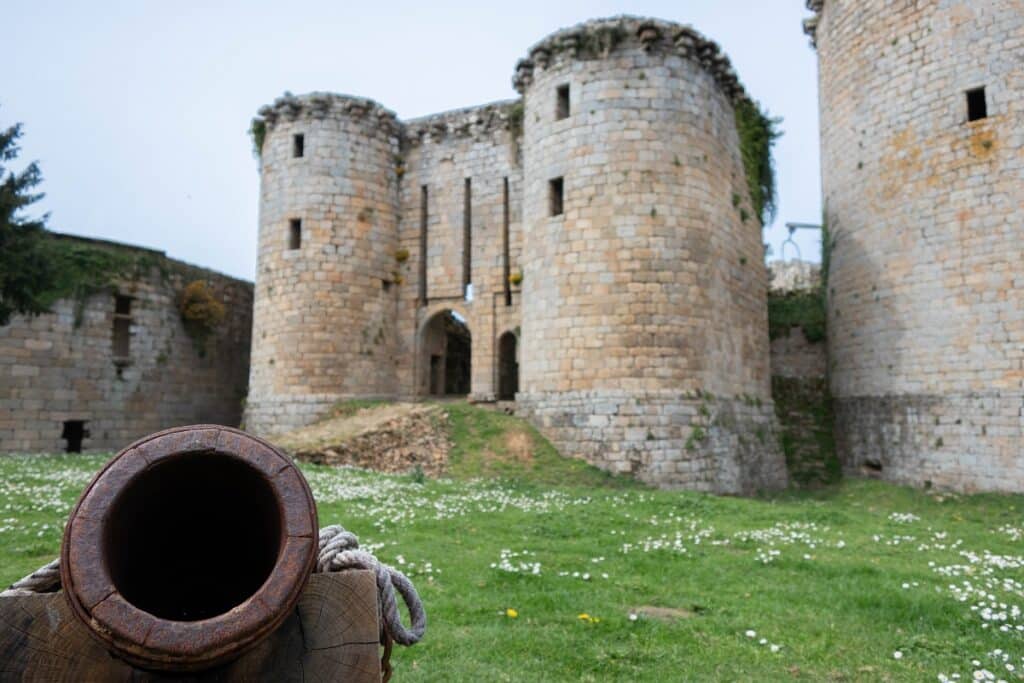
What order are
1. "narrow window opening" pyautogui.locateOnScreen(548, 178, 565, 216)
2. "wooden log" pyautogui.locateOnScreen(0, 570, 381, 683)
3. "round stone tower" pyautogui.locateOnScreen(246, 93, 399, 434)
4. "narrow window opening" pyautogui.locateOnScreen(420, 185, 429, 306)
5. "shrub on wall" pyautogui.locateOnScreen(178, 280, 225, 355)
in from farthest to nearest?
"shrub on wall" pyautogui.locateOnScreen(178, 280, 225, 355)
"narrow window opening" pyautogui.locateOnScreen(420, 185, 429, 306)
"round stone tower" pyautogui.locateOnScreen(246, 93, 399, 434)
"narrow window opening" pyautogui.locateOnScreen(548, 178, 565, 216)
"wooden log" pyautogui.locateOnScreen(0, 570, 381, 683)

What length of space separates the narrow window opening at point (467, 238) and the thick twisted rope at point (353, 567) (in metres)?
17.1

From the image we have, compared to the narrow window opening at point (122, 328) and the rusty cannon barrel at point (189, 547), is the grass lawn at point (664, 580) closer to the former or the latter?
the rusty cannon barrel at point (189, 547)

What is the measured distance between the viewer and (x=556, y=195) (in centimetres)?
1563

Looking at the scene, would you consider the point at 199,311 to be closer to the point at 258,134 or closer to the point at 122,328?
the point at 122,328

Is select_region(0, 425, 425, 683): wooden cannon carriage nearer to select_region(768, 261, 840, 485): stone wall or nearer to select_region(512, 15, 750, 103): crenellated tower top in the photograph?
select_region(512, 15, 750, 103): crenellated tower top

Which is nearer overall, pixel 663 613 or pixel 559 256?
pixel 663 613

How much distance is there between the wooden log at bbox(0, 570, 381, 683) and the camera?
6.59 feet

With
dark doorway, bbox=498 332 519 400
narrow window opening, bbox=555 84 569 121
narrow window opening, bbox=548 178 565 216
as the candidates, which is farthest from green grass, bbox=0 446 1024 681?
narrow window opening, bbox=555 84 569 121

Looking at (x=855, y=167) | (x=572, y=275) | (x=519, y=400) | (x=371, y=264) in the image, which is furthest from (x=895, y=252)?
(x=371, y=264)

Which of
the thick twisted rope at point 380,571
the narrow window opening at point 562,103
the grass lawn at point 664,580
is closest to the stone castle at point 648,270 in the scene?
the narrow window opening at point 562,103

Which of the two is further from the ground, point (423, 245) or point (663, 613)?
point (423, 245)

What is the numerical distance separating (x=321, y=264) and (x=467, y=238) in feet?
12.9

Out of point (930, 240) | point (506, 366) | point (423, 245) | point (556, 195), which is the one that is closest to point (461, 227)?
point (423, 245)

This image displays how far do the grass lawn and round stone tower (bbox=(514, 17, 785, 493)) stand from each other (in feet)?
9.50
